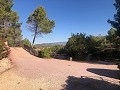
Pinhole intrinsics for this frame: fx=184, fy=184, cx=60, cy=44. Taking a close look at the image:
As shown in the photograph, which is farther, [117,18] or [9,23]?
[9,23]

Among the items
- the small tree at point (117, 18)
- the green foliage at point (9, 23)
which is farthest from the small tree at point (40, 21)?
the small tree at point (117, 18)

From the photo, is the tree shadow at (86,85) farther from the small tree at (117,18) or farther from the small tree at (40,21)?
the small tree at (40,21)

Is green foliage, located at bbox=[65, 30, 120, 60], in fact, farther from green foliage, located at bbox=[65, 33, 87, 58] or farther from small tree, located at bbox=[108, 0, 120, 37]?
small tree, located at bbox=[108, 0, 120, 37]

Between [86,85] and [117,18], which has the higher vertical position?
[117,18]

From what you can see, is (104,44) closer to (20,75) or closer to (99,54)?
(99,54)

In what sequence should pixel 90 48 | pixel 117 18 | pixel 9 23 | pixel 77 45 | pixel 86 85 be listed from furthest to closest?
pixel 9 23 → pixel 90 48 → pixel 77 45 → pixel 117 18 → pixel 86 85

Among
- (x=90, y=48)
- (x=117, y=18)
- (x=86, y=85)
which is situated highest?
(x=117, y=18)

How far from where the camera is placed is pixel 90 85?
1264 cm

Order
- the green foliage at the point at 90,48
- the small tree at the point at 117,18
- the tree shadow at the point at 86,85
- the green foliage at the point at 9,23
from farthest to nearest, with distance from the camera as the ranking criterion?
1. the green foliage at the point at 9,23
2. the green foliage at the point at 90,48
3. the small tree at the point at 117,18
4. the tree shadow at the point at 86,85

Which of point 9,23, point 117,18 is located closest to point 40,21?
point 9,23

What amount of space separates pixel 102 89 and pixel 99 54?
2115 cm

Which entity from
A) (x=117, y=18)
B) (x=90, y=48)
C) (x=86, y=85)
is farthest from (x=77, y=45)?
(x=86, y=85)

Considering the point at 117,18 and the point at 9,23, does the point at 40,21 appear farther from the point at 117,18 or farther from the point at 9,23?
the point at 117,18

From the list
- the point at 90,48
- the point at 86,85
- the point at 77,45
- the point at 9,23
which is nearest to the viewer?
the point at 86,85
